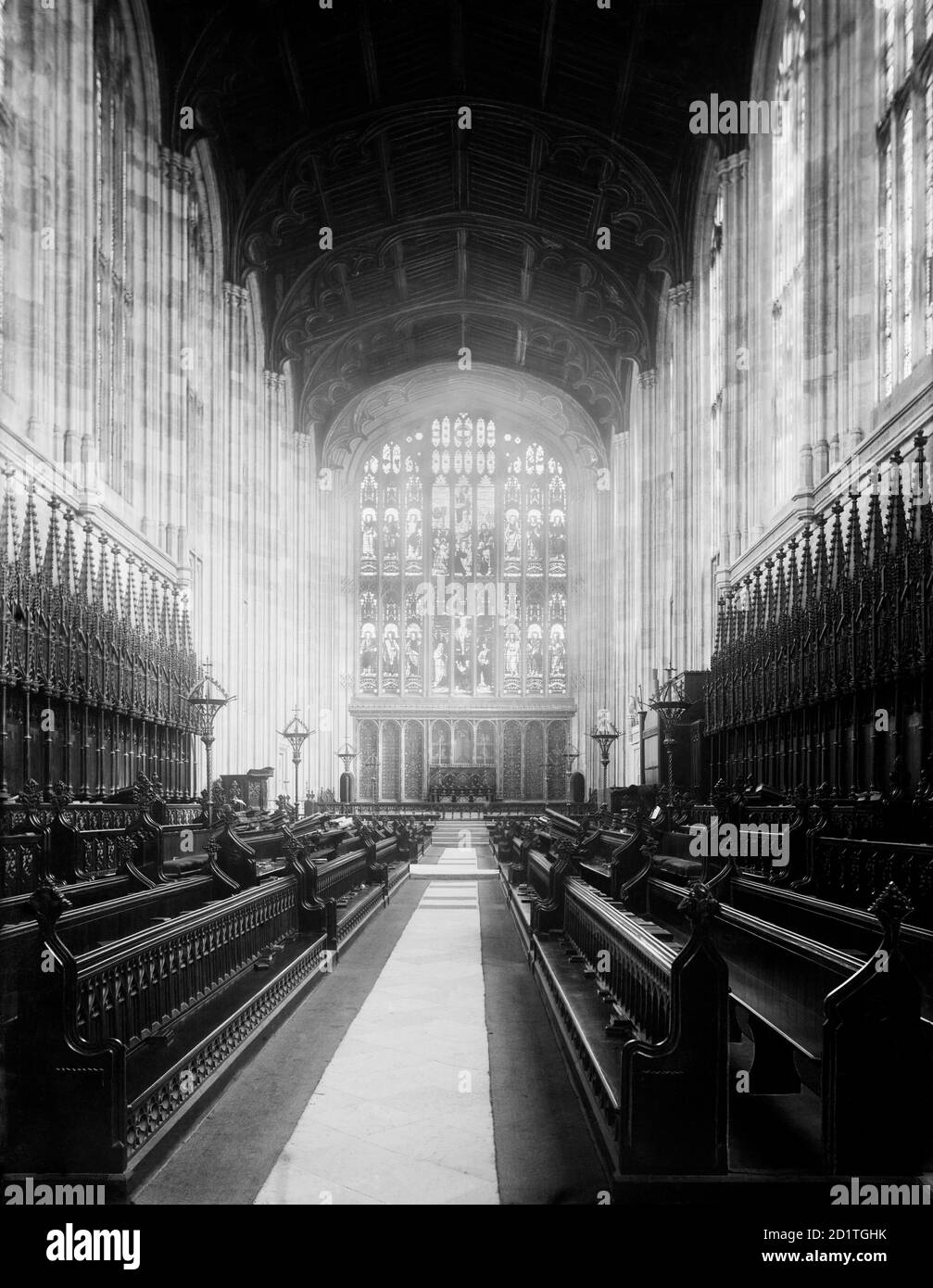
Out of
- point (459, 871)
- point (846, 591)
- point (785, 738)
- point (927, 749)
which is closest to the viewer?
point (927, 749)

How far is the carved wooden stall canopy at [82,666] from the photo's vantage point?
386 inches

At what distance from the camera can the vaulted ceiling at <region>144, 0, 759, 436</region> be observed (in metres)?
17.3

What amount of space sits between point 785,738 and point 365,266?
1830 cm

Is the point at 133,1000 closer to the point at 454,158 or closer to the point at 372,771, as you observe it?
the point at 454,158

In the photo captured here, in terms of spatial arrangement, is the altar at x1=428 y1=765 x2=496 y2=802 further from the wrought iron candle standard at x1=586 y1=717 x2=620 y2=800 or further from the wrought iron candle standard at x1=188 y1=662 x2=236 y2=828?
the wrought iron candle standard at x1=188 y1=662 x2=236 y2=828

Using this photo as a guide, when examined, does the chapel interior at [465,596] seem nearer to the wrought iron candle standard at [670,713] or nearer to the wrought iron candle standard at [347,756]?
the wrought iron candle standard at [670,713]

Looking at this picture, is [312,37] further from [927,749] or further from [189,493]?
[927,749]

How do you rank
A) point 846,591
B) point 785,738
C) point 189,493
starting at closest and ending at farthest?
point 846,591, point 785,738, point 189,493

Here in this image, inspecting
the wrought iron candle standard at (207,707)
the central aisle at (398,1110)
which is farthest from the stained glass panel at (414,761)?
the central aisle at (398,1110)

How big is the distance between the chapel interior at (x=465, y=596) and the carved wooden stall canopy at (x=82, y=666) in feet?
0.31

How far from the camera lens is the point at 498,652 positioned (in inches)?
1352

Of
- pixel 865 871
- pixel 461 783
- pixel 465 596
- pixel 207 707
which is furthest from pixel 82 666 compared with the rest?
pixel 465 596

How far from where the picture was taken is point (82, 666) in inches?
450

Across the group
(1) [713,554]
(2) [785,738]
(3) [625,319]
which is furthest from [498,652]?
(2) [785,738]
